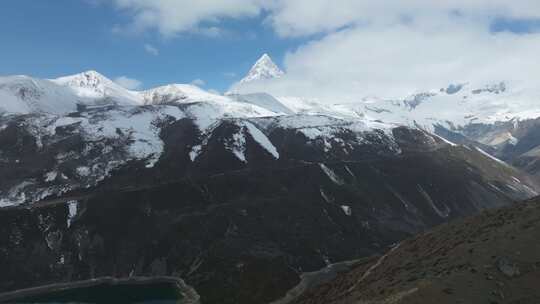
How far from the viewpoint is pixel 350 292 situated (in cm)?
9981

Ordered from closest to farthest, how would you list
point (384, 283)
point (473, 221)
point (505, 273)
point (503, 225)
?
point (505, 273) → point (384, 283) → point (503, 225) → point (473, 221)

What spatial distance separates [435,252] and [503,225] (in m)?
13.3

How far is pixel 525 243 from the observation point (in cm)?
8394

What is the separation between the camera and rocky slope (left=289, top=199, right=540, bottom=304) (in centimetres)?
7200

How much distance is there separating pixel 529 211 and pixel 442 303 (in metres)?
42.5

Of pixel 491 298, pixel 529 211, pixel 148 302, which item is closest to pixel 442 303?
pixel 491 298

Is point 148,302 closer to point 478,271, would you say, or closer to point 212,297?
point 212,297

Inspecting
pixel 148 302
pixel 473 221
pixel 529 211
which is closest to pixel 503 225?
pixel 529 211

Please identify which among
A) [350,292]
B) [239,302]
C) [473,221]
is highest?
[473,221]

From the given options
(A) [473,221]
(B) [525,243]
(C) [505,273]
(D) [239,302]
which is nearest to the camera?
(C) [505,273]

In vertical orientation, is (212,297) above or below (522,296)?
below

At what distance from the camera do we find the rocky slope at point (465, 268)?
72000mm

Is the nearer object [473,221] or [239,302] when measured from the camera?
[473,221]

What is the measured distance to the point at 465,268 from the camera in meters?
80.2
